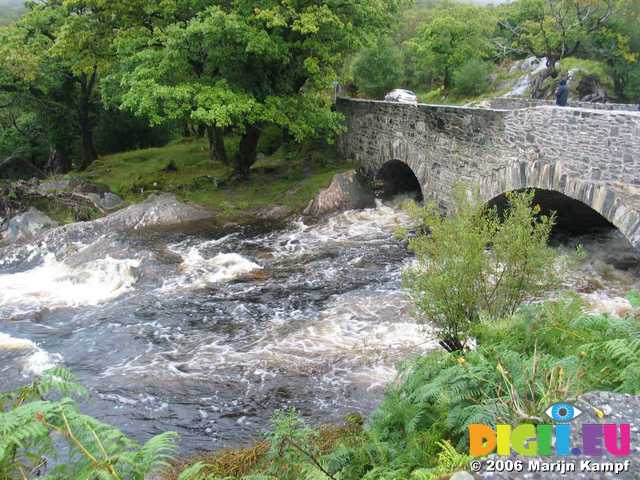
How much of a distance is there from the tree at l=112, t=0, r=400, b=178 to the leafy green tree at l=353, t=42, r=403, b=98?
33.8 ft

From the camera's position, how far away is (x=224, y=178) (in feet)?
75.7

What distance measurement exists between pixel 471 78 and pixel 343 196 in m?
16.8

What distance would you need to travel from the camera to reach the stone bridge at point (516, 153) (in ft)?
37.0

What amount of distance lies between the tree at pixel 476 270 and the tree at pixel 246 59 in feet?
37.5

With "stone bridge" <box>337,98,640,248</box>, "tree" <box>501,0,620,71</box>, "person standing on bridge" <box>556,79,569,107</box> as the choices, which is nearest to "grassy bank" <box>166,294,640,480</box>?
"stone bridge" <box>337,98,640,248</box>

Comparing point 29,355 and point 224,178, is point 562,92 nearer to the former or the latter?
point 224,178

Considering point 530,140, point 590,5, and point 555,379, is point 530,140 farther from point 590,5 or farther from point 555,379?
point 590,5

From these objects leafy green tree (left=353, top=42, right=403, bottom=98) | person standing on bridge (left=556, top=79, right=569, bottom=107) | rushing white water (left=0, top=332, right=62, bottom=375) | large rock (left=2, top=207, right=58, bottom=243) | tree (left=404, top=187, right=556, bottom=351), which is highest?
leafy green tree (left=353, top=42, right=403, bottom=98)

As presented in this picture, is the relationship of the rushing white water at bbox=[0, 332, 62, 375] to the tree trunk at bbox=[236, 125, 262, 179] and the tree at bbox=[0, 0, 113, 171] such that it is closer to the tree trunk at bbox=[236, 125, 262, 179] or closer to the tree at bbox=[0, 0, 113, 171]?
the tree trunk at bbox=[236, 125, 262, 179]

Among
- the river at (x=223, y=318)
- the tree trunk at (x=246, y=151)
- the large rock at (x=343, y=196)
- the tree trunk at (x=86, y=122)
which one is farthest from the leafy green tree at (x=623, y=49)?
the tree trunk at (x=86, y=122)

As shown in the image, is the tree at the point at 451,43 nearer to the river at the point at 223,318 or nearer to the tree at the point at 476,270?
the river at the point at 223,318

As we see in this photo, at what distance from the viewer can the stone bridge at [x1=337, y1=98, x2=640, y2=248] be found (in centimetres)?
1127

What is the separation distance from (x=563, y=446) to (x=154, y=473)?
5.34m

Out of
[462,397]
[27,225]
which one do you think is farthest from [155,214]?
[462,397]
